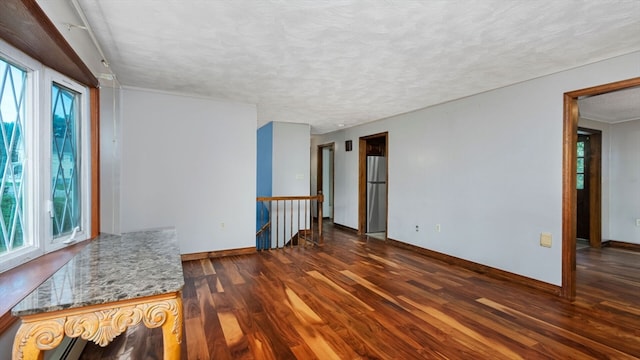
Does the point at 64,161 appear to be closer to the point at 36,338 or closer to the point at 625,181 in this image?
the point at 36,338

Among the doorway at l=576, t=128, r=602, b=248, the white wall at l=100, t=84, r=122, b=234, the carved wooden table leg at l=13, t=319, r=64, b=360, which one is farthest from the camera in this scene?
the doorway at l=576, t=128, r=602, b=248

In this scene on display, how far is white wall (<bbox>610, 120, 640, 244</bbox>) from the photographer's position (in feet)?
15.7

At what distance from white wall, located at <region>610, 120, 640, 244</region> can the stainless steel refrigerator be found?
391 cm

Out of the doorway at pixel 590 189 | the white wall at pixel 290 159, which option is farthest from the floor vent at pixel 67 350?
the doorway at pixel 590 189

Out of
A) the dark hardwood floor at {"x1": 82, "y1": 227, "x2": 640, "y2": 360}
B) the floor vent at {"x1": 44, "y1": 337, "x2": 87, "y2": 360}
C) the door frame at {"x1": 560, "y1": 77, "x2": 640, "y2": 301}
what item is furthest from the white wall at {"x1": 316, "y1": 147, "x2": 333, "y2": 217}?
the floor vent at {"x1": 44, "y1": 337, "x2": 87, "y2": 360}

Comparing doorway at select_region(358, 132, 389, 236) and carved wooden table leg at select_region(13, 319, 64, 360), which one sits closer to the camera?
carved wooden table leg at select_region(13, 319, 64, 360)

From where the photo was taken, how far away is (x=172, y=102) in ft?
12.4

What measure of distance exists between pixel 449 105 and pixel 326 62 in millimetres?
2200

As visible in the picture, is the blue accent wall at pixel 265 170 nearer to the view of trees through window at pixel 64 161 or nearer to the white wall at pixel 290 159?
the white wall at pixel 290 159

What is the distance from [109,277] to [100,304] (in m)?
0.27

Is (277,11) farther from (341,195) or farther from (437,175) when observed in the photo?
(341,195)

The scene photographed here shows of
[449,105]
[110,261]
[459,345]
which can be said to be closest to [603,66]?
[449,105]

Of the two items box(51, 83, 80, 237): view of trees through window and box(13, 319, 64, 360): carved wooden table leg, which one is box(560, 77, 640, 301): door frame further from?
box(51, 83, 80, 237): view of trees through window

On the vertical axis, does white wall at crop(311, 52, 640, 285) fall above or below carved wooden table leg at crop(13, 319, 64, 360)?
above
